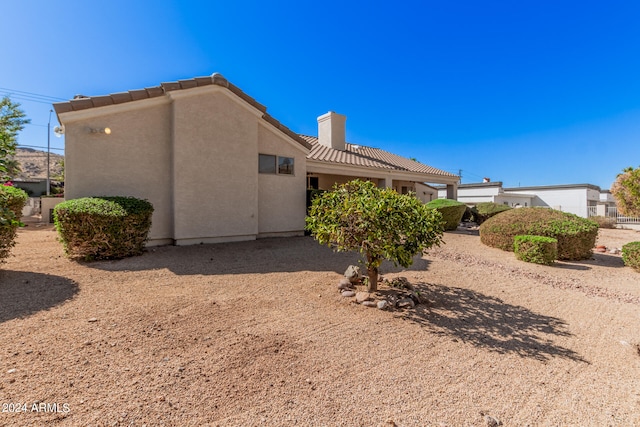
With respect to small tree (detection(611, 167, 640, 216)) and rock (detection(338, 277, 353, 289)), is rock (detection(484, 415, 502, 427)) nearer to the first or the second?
rock (detection(338, 277, 353, 289))

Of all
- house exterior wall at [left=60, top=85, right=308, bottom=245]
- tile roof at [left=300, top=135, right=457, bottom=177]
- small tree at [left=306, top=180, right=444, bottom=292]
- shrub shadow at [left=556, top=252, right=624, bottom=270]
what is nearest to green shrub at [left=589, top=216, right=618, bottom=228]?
tile roof at [left=300, top=135, right=457, bottom=177]

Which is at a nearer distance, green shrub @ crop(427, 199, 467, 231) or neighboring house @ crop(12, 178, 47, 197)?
green shrub @ crop(427, 199, 467, 231)

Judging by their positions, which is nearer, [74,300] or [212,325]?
[212,325]

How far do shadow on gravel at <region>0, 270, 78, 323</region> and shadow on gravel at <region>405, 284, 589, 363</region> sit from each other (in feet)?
18.5

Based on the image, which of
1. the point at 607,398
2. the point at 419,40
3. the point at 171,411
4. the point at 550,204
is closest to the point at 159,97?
the point at 171,411

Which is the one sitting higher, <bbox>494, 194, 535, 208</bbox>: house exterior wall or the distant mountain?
the distant mountain

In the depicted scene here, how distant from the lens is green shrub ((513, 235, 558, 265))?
8.41 meters

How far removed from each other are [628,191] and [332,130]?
13408 mm

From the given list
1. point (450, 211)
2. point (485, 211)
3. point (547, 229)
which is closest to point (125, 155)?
point (547, 229)

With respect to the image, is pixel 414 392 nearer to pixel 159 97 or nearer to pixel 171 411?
pixel 171 411

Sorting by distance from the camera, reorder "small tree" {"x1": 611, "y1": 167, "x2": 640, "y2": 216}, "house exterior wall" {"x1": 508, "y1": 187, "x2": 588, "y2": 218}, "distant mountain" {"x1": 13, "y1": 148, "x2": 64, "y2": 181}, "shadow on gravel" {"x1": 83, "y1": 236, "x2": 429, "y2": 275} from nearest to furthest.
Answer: "shadow on gravel" {"x1": 83, "y1": 236, "x2": 429, "y2": 275} < "small tree" {"x1": 611, "y1": 167, "x2": 640, "y2": 216} < "house exterior wall" {"x1": 508, "y1": 187, "x2": 588, "y2": 218} < "distant mountain" {"x1": 13, "y1": 148, "x2": 64, "y2": 181}

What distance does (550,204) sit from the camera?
3172cm

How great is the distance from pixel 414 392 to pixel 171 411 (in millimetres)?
2223

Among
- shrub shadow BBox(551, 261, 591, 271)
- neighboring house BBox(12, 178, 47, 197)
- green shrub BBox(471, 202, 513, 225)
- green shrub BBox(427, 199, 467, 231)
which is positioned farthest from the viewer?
neighboring house BBox(12, 178, 47, 197)
